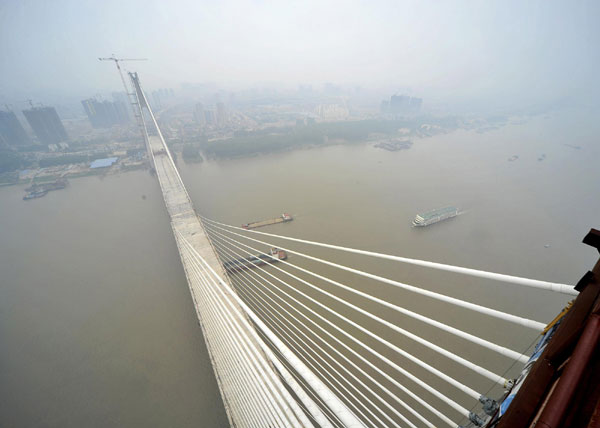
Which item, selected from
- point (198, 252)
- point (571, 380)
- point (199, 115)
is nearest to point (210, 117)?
point (199, 115)

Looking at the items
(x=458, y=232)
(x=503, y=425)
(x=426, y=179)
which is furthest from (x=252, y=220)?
(x=426, y=179)

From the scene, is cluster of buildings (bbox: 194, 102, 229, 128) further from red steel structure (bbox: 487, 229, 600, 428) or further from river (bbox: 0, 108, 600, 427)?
red steel structure (bbox: 487, 229, 600, 428)

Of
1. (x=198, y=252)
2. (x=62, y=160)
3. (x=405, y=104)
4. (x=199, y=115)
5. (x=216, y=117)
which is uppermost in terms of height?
(x=199, y=115)

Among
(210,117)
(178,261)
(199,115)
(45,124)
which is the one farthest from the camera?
(199,115)

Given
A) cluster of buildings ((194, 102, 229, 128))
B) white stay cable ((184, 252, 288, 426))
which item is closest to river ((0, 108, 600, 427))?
white stay cable ((184, 252, 288, 426))

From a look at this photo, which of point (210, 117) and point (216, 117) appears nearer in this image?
point (216, 117)

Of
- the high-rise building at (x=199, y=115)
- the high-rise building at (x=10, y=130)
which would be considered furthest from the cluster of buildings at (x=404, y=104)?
the high-rise building at (x=10, y=130)

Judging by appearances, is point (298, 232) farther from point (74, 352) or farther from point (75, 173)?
point (75, 173)

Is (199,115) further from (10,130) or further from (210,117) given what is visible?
(10,130)
